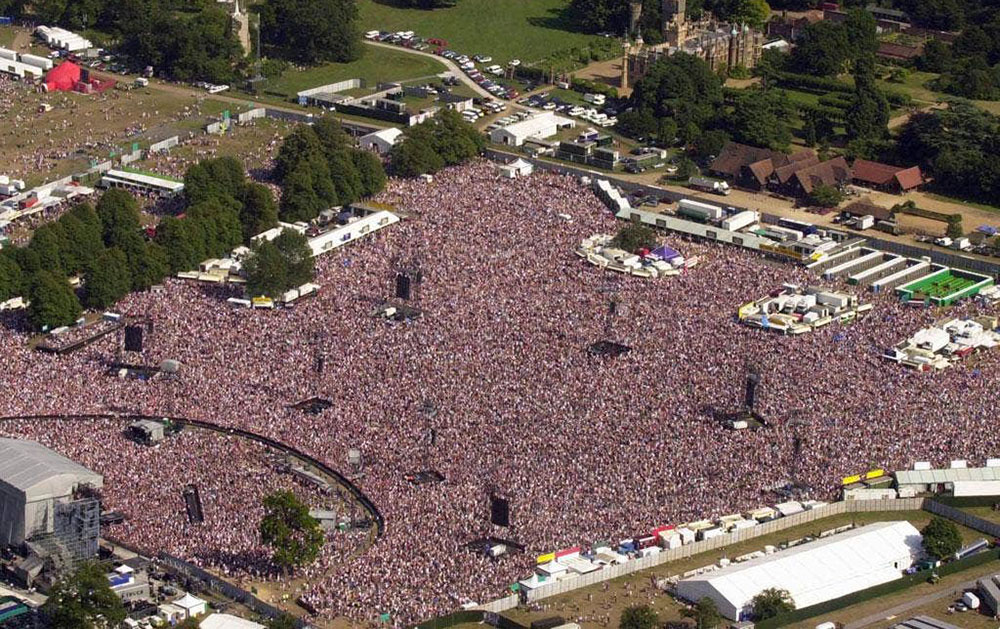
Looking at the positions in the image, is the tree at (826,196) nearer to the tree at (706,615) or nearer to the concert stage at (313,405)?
the concert stage at (313,405)

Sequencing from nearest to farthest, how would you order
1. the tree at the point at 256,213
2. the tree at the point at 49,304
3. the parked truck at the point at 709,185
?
the tree at the point at 49,304 < the tree at the point at 256,213 < the parked truck at the point at 709,185

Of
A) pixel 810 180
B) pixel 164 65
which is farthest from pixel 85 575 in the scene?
pixel 164 65

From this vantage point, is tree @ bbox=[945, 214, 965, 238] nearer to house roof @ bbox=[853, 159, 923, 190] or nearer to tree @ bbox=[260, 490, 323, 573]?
house roof @ bbox=[853, 159, 923, 190]

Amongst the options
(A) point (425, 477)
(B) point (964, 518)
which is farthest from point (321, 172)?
(B) point (964, 518)

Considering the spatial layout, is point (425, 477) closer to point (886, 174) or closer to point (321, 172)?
point (321, 172)

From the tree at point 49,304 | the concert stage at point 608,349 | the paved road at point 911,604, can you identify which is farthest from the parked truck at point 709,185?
the paved road at point 911,604

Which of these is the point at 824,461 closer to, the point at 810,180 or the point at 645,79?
the point at 810,180

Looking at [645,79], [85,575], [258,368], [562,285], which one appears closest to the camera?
[85,575]
